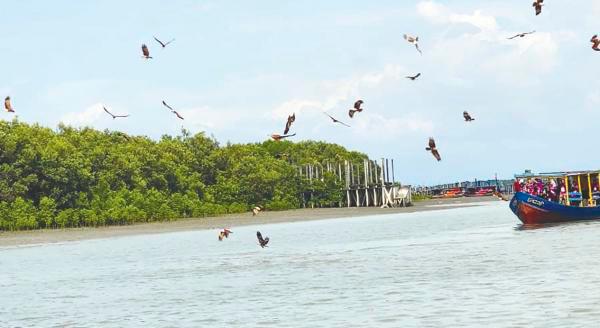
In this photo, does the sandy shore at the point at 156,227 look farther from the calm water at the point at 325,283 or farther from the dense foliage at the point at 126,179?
the calm water at the point at 325,283

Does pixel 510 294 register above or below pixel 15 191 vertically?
below

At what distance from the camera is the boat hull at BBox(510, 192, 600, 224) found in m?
59.4

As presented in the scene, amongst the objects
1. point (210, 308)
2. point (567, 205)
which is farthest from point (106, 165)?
point (210, 308)

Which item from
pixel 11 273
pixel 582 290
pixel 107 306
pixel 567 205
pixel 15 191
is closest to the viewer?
pixel 582 290

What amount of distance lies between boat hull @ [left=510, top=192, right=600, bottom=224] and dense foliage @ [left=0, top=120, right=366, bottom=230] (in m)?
38.5

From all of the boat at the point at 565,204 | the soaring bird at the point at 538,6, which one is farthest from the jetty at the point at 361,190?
the soaring bird at the point at 538,6

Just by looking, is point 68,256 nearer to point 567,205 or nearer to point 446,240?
point 446,240

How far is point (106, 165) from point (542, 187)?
1829 inches

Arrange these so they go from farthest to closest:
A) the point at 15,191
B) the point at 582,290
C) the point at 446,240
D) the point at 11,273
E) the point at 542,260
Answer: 1. the point at 15,191
2. the point at 446,240
3. the point at 11,273
4. the point at 542,260
5. the point at 582,290

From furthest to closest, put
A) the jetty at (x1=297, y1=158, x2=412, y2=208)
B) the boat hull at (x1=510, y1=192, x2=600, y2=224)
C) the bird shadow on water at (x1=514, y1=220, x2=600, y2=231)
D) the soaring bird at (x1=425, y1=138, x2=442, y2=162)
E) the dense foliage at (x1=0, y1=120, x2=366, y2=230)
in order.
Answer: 1. the jetty at (x1=297, y1=158, x2=412, y2=208)
2. the dense foliage at (x1=0, y1=120, x2=366, y2=230)
3. the boat hull at (x1=510, y1=192, x2=600, y2=224)
4. the bird shadow on water at (x1=514, y1=220, x2=600, y2=231)
5. the soaring bird at (x1=425, y1=138, x2=442, y2=162)

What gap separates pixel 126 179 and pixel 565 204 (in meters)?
49.1

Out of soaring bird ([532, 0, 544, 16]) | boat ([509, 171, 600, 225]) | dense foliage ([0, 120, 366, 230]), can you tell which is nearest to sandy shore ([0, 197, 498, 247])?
dense foliage ([0, 120, 366, 230])

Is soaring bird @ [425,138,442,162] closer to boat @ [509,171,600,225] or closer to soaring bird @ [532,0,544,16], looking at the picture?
soaring bird @ [532,0,544,16]

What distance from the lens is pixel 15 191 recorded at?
3155 inches
